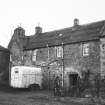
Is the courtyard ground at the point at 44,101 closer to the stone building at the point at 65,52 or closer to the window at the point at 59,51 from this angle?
the stone building at the point at 65,52

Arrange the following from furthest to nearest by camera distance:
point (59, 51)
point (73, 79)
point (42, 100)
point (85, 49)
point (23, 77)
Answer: point (59, 51) → point (73, 79) → point (85, 49) → point (23, 77) → point (42, 100)

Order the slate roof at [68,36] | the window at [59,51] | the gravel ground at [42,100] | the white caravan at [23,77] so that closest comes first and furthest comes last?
the gravel ground at [42,100], the white caravan at [23,77], the slate roof at [68,36], the window at [59,51]

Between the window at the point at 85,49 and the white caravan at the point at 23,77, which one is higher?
the window at the point at 85,49

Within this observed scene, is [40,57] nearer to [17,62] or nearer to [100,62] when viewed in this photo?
[17,62]

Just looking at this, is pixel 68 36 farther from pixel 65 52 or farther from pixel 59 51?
pixel 65 52

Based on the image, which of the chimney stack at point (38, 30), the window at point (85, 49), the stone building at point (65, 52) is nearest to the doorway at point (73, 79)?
the stone building at point (65, 52)

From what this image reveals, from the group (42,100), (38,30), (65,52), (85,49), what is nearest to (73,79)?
(65,52)

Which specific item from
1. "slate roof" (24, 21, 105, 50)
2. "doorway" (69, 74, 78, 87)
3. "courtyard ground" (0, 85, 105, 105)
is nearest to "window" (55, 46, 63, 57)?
"slate roof" (24, 21, 105, 50)

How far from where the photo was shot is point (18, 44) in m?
34.1

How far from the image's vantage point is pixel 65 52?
92.8 feet

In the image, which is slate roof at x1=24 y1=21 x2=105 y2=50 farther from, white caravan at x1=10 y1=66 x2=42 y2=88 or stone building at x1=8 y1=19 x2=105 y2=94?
white caravan at x1=10 y1=66 x2=42 y2=88

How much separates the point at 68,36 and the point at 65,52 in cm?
274

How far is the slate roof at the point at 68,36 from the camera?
26822 mm

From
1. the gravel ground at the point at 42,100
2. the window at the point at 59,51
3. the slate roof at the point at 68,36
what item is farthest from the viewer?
the window at the point at 59,51
